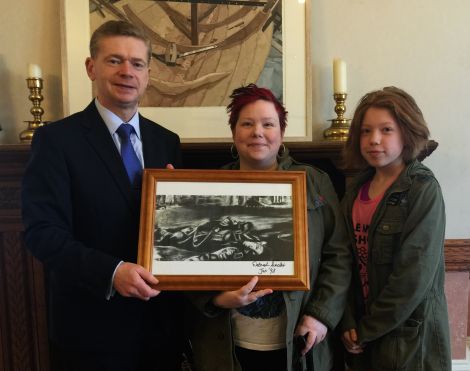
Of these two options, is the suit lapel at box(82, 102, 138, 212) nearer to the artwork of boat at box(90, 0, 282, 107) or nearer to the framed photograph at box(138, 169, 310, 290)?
the framed photograph at box(138, 169, 310, 290)

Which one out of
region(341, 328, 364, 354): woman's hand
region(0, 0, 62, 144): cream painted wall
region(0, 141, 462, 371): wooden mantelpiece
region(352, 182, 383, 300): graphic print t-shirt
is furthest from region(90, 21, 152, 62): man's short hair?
region(341, 328, 364, 354): woman's hand

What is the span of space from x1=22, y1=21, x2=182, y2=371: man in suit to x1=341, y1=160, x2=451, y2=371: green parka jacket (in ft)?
2.25

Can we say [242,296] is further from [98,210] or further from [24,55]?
[24,55]

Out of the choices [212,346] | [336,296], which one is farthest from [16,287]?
[336,296]

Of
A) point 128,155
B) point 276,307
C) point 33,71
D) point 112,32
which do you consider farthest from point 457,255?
point 33,71

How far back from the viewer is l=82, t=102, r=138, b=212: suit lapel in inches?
43.8

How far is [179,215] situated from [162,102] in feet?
2.86

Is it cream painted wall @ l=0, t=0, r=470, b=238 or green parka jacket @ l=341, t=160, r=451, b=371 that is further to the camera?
cream painted wall @ l=0, t=0, r=470, b=238

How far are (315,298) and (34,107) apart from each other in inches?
55.9

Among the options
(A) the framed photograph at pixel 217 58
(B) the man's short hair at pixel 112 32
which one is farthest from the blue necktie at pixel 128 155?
(A) the framed photograph at pixel 217 58

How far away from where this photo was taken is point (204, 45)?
5.89 ft

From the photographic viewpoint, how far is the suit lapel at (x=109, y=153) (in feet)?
3.65

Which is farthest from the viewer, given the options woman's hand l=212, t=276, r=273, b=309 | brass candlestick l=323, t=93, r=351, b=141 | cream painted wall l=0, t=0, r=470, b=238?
cream painted wall l=0, t=0, r=470, b=238

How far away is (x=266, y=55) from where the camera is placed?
181 centimetres
